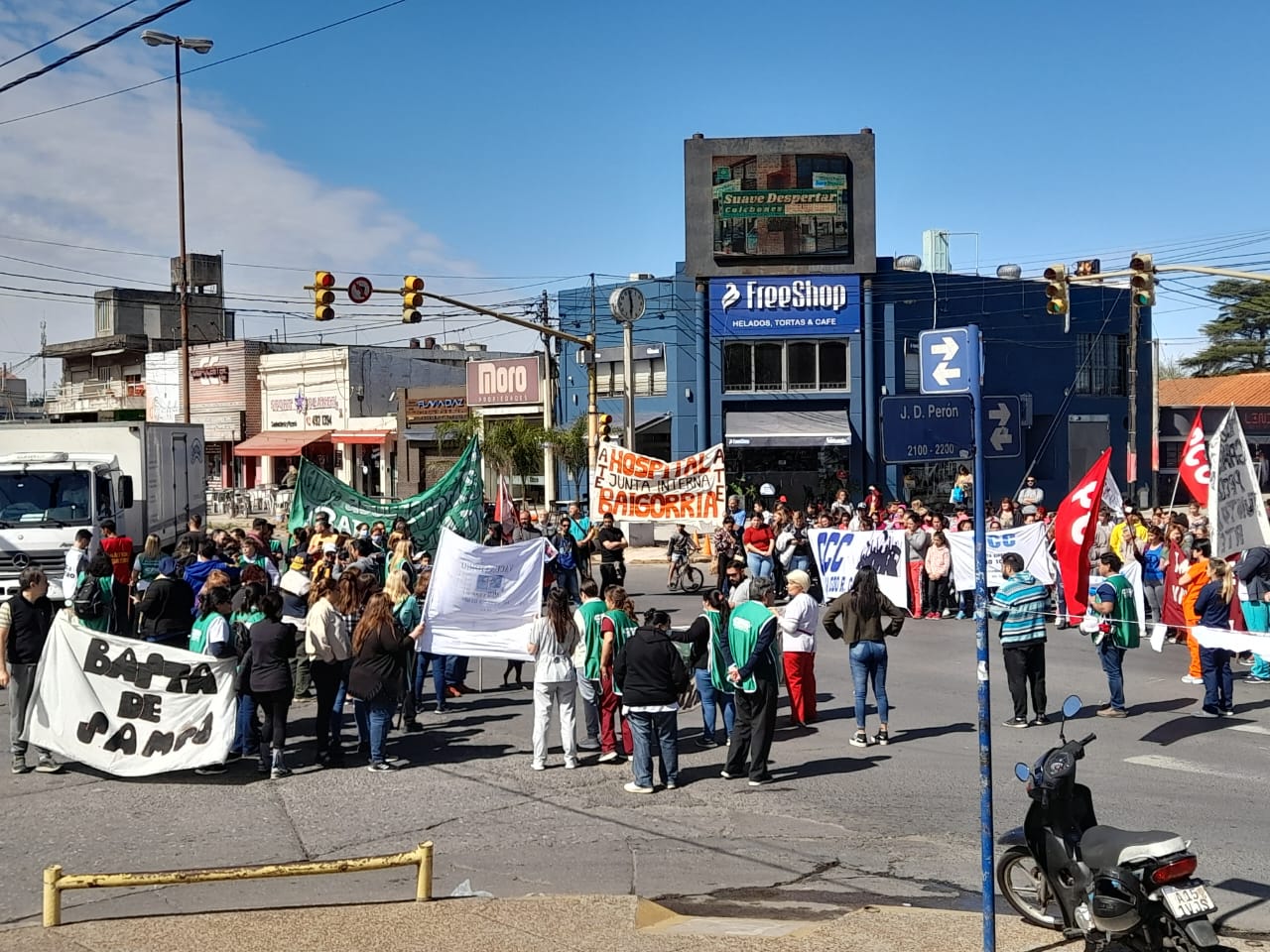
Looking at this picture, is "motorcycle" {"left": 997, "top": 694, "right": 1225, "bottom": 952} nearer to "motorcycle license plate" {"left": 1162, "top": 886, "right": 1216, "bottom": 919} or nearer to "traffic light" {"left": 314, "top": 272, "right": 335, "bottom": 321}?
"motorcycle license plate" {"left": 1162, "top": 886, "right": 1216, "bottom": 919}

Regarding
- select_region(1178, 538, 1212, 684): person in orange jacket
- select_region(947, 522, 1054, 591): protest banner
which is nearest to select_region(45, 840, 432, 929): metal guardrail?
select_region(1178, 538, 1212, 684): person in orange jacket

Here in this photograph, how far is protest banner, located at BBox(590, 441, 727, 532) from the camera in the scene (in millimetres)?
22656

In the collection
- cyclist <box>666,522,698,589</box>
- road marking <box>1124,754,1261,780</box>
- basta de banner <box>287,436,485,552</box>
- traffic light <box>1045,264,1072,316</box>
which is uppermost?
traffic light <box>1045,264,1072,316</box>

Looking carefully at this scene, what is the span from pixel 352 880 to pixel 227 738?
10.1 feet

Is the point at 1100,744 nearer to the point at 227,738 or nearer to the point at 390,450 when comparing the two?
the point at 227,738

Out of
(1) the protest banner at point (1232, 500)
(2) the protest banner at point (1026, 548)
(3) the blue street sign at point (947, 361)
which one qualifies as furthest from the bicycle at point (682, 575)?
(3) the blue street sign at point (947, 361)

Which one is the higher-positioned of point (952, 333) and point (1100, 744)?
point (952, 333)

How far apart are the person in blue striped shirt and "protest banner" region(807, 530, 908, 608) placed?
752cm

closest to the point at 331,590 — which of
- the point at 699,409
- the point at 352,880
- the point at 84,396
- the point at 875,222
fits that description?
the point at 352,880

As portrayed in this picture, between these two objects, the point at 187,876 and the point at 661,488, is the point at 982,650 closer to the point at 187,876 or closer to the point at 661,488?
the point at 187,876

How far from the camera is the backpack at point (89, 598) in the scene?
12.2 metres

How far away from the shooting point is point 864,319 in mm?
38250

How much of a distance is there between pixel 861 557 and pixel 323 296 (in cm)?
956

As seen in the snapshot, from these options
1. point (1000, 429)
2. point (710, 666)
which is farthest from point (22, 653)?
point (1000, 429)
